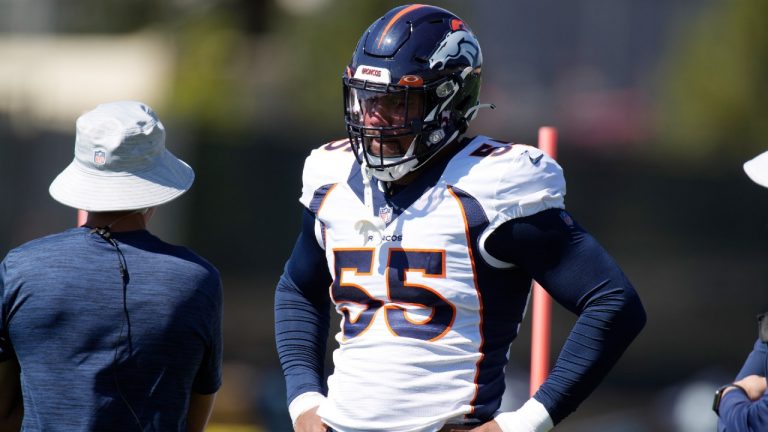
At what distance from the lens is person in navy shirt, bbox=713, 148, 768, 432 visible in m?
2.90

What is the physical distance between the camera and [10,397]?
2.96m

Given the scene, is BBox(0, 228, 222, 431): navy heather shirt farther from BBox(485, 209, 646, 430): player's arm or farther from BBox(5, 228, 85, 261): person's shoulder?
BBox(485, 209, 646, 430): player's arm

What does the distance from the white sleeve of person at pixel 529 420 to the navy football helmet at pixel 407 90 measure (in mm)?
629

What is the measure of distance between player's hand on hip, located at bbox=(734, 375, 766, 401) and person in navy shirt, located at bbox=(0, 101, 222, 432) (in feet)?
4.40

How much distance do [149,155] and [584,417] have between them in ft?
23.6

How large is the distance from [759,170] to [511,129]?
1038 centimetres

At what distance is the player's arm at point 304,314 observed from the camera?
3.10 m

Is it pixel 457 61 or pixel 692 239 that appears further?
pixel 692 239

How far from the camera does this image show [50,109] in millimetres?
12641

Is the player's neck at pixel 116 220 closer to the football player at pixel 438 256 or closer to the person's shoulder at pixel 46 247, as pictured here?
the person's shoulder at pixel 46 247

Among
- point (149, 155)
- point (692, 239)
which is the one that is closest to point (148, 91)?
point (692, 239)

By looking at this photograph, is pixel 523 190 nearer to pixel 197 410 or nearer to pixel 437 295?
pixel 437 295

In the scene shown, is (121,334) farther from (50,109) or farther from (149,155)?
(50,109)

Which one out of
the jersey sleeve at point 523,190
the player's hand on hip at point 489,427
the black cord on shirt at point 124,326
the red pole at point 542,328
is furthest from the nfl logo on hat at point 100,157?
the red pole at point 542,328
